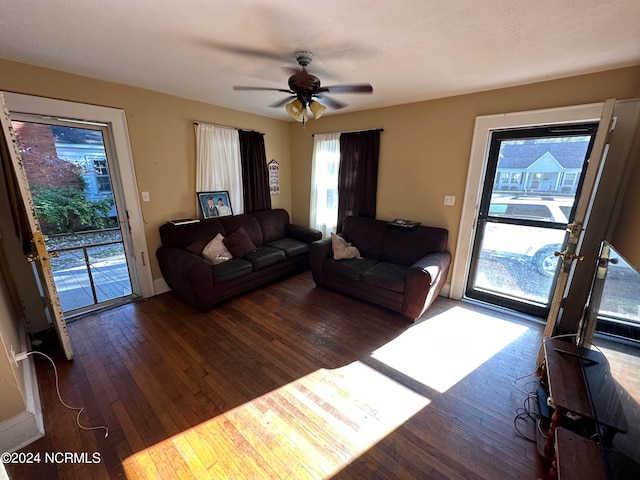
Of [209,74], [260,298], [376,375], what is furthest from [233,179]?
[376,375]

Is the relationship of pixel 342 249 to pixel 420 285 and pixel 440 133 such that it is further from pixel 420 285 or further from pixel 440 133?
pixel 440 133

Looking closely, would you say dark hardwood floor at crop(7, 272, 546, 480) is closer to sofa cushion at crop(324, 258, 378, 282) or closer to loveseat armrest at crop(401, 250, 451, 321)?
loveseat armrest at crop(401, 250, 451, 321)

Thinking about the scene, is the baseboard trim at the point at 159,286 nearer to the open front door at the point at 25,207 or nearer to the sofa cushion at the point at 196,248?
the sofa cushion at the point at 196,248

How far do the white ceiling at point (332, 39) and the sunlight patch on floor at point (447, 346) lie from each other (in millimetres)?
2382

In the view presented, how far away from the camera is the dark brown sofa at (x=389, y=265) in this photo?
262cm

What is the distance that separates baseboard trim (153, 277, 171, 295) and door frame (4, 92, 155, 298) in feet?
0.15

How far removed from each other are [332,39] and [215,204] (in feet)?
8.64

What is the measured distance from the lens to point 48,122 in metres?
2.39

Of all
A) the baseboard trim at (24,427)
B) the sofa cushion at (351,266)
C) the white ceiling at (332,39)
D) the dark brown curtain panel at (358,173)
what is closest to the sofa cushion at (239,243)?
the sofa cushion at (351,266)

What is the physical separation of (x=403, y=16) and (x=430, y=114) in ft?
6.02


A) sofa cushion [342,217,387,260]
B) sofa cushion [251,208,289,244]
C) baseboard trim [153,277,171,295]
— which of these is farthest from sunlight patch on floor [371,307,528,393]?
baseboard trim [153,277,171,295]

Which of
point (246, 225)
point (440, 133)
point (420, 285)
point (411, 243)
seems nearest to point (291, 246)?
point (246, 225)

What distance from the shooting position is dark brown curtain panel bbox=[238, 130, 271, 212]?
12.6 ft

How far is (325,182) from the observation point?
4199mm
